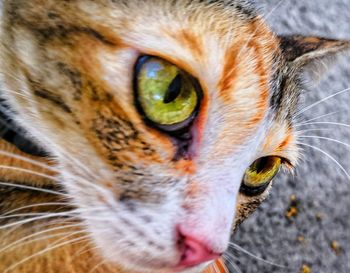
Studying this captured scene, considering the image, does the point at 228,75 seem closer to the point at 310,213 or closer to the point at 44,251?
the point at 44,251

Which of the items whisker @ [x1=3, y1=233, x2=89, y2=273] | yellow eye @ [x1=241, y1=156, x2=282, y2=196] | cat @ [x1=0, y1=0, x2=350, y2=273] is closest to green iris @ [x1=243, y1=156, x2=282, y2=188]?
yellow eye @ [x1=241, y1=156, x2=282, y2=196]

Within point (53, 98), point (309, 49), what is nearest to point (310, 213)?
point (309, 49)

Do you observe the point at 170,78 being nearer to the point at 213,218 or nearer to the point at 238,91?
the point at 238,91

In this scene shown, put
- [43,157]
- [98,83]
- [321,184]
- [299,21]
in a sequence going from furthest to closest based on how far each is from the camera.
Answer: [299,21] → [321,184] → [43,157] → [98,83]

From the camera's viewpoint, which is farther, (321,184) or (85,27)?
(321,184)

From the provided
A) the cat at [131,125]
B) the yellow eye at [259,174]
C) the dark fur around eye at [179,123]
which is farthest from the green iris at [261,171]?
the dark fur around eye at [179,123]

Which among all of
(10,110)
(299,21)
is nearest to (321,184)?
(299,21)
